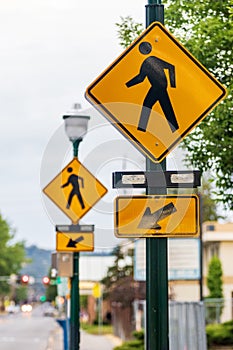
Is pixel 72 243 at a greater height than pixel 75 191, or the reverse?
pixel 75 191

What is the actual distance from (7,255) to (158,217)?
444 feet

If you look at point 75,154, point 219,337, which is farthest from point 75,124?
point 219,337

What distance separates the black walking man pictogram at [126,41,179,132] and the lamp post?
10.3 m

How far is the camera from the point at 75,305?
60.4ft

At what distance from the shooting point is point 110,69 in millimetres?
7777

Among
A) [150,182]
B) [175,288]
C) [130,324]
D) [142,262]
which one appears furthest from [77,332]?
[175,288]

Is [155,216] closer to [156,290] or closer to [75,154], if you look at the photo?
[156,290]

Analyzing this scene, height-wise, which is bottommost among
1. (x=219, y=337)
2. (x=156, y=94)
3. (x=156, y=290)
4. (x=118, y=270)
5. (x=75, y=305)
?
(x=156, y=290)

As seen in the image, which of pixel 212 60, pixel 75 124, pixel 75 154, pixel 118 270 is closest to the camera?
pixel 212 60

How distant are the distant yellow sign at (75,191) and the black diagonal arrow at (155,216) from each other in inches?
330

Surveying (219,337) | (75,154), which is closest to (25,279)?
(219,337)

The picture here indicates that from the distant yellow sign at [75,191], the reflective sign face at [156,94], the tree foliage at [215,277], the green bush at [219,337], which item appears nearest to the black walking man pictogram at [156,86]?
the reflective sign face at [156,94]

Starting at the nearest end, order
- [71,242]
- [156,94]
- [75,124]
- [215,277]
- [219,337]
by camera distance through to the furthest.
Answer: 1. [156,94]
2. [71,242]
3. [75,124]
4. [219,337]
5. [215,277]

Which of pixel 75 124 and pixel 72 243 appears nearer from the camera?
pixel 72 243
